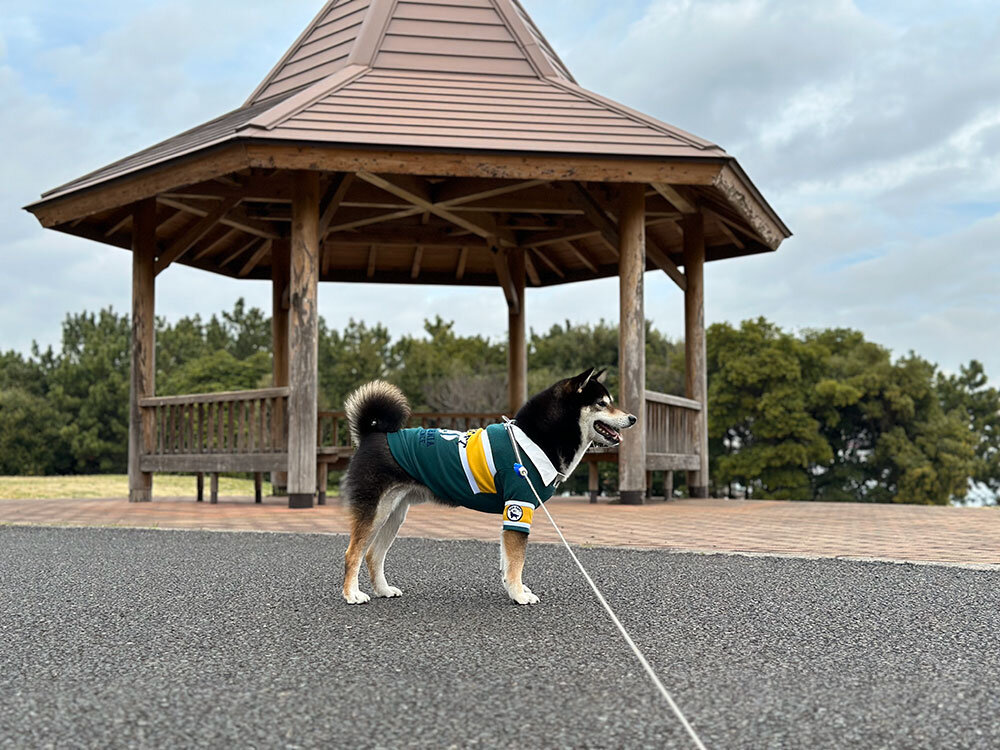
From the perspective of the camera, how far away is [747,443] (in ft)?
118

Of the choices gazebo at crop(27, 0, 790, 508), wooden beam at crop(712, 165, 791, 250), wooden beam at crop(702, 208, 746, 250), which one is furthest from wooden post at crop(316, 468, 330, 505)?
wooden beam at crop(702, 208, 746, 250)

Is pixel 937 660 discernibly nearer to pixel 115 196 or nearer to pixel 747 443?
pixel 115 196

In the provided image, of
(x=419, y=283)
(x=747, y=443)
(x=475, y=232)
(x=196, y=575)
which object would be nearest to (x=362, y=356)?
(x=747, y=443)

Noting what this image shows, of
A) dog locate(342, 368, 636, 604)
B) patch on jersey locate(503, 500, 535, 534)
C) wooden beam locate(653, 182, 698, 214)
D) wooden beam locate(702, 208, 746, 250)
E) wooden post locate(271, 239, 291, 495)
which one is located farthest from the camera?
wooden post locate(271, 239, 291, 495)

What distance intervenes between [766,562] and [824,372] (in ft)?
105

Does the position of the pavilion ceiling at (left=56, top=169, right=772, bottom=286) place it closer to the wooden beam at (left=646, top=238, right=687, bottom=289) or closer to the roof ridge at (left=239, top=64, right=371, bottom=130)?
the wooden beam at (left=646, top=238, right=687, bottom=289)

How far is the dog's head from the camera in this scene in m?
4.57

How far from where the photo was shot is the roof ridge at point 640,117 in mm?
10461

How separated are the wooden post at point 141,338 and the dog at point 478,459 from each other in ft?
27.6

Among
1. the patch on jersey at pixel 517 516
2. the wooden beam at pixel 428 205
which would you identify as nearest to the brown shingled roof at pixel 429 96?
the wooden beam at pixel 428 205

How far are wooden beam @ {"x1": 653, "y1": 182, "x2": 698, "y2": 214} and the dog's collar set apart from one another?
7352 millimetres

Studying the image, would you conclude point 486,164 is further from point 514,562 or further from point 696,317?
point 514,562

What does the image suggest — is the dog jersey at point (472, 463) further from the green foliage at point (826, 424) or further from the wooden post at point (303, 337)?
the green foliage at point (826, 424)

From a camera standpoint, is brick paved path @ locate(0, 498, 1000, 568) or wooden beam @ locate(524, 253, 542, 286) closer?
brick paved path @ locate(0, 498, 1000, 568)
